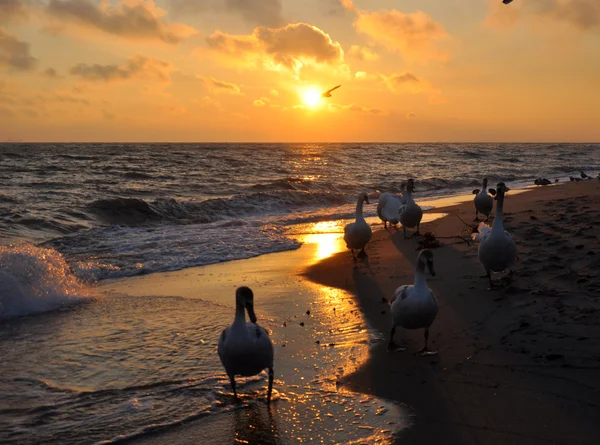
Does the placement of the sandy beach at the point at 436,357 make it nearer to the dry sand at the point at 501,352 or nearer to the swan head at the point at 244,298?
the dry sand at the point at 501,352

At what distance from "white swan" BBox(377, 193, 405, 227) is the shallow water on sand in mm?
7062

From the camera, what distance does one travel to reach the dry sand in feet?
16.6

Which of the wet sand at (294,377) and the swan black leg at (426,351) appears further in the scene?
the swan black leg at (426,351)

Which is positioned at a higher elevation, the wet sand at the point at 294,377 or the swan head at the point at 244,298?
the swan head at the point at 244,298

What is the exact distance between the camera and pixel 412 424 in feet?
17.2

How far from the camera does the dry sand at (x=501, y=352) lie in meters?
5.07

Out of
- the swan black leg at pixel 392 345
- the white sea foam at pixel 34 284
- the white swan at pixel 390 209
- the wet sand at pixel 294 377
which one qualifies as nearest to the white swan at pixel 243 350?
the wet sand at pixel 294 377

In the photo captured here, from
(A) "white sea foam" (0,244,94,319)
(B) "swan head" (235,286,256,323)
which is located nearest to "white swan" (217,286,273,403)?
(B) "swan head" (235,286,256,323)

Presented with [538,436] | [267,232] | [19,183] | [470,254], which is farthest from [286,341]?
[19,183]

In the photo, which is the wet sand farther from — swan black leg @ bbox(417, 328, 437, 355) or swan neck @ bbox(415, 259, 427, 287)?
swan neck @ bbox(415, 259, 427, 287)

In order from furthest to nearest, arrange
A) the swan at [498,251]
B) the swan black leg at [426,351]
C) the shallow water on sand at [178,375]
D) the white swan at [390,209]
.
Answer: the white swan at [390,209], the swan at [498,251], the swan black leg at [426,351], the shallow water on sand at [178,375]

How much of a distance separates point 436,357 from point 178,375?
314cm

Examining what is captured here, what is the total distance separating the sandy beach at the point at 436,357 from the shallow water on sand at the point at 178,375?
Result: 1.2 inches

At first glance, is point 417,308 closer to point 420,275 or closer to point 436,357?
point 420,275
